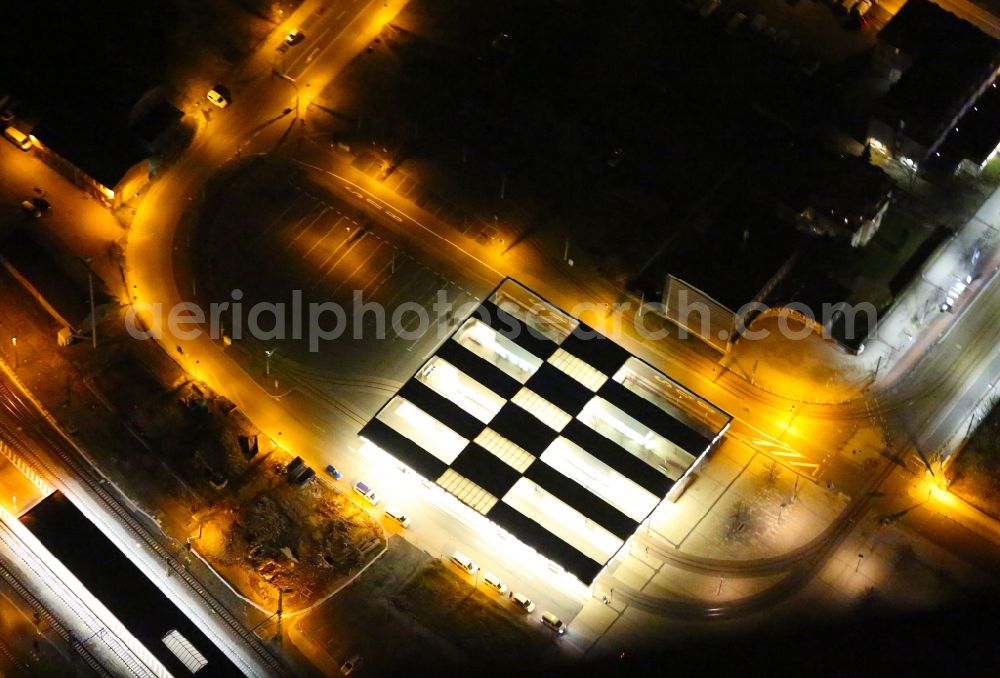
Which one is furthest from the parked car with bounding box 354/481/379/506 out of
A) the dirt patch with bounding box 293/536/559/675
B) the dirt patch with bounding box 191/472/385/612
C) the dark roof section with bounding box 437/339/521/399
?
the dark roof section with bounding box 437/339/521/399

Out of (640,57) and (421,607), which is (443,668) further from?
(640,57)

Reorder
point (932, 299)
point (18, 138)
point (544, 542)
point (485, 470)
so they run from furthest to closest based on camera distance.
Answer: point (18, 138) → point (932, 299) → point (485, 470) → point (544, 542)

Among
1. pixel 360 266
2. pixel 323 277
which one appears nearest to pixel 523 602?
pixel 360 266

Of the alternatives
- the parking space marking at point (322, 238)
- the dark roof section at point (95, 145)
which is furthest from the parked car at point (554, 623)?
the dark roof section at point (95, 145)

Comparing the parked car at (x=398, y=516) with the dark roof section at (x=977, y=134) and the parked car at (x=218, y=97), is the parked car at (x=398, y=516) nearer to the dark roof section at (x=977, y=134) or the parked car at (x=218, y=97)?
the parked car at (x=218, y=97)

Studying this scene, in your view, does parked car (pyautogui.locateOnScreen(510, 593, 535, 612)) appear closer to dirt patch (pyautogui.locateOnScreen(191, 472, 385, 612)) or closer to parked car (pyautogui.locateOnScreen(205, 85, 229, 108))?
dirt patch (pyautogui.locateOnScreen(191, 472, 385, 612))

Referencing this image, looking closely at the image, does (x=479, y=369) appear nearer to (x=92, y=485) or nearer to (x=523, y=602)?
(x=523, y=602)

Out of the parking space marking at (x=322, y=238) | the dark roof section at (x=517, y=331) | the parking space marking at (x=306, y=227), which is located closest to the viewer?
the dark roof section at (x=517, y=331)
